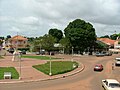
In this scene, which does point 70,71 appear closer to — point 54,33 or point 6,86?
point 6,86

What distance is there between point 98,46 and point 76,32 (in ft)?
68.4

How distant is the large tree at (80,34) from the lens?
9050cm

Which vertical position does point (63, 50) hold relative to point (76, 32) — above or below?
below

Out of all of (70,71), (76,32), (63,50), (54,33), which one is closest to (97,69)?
(70,71)

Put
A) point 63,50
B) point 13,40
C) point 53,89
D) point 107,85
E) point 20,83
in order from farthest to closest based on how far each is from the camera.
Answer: point 13,40, point 63,50, point 20,83, point 53,89, point 107,85

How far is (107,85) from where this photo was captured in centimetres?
2698

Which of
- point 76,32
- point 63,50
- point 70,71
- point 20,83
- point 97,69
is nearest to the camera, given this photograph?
point 20,83

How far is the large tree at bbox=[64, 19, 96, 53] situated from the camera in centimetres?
9050

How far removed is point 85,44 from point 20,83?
6163 centimetres

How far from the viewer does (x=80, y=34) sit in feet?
295

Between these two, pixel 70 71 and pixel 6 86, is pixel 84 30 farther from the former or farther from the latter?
pixel 6 86

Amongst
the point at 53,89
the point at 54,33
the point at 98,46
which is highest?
the point at 54,33

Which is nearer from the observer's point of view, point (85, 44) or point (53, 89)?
point (53, 89)

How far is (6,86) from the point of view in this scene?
30688 mm
